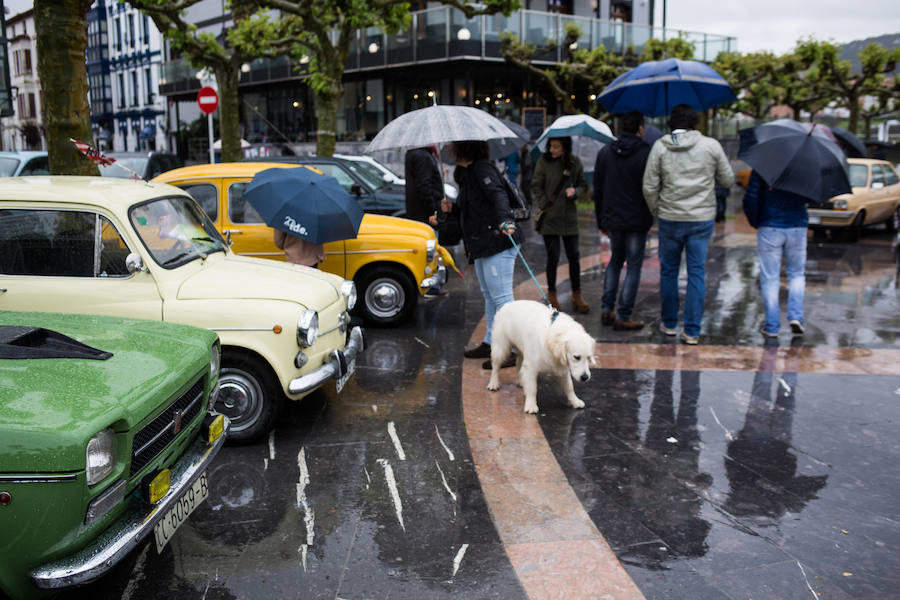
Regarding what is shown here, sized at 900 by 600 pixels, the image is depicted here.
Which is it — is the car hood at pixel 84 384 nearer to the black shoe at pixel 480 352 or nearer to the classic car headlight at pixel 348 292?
the classic car headlight at pixel 348 292

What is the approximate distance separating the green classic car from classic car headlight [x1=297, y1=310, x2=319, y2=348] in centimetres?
94

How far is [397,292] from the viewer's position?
8.11m

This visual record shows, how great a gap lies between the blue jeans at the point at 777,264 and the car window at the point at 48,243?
6069 mm

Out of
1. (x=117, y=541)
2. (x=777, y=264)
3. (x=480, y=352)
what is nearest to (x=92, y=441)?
(x=117, y=541)

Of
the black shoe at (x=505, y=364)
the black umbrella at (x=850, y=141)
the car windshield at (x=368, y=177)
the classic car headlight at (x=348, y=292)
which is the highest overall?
the black umbrella at (x=850, y=141)

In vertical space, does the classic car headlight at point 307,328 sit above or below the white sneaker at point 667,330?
above

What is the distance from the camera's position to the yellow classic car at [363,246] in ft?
24.9

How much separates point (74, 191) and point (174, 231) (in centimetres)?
71

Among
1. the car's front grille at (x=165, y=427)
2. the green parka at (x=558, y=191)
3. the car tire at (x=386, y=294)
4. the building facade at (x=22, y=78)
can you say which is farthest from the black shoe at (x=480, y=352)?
the building facade at (x=22, y=78)

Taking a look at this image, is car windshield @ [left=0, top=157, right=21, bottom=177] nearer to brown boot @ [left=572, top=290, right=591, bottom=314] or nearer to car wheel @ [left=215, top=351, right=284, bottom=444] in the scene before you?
brown boot @ [left=572, top=290, right=591, bottom=314]

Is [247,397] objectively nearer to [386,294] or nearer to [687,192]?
[386,294]

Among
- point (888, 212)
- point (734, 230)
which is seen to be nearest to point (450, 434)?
point (734, 230)

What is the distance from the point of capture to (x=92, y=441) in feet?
8.71

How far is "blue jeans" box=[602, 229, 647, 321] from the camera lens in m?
7.55
